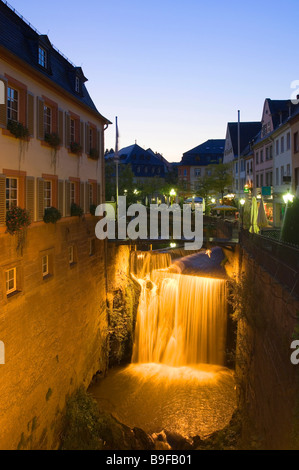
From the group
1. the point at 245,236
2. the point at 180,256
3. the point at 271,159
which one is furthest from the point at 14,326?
the point at 271,159

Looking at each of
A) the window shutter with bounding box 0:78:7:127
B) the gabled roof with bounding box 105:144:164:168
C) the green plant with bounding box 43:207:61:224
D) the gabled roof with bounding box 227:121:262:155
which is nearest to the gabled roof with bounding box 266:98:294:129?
the gabled roof with bounding box 227:121:262:155

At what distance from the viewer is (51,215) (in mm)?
13984

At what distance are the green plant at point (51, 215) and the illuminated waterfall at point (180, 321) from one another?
37.3 ft

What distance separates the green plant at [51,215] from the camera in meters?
13.9

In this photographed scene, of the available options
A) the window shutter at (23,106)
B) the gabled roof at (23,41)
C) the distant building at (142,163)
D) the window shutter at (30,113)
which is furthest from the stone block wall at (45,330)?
the distant building at (142,163)

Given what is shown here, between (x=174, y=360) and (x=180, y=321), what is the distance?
219cm

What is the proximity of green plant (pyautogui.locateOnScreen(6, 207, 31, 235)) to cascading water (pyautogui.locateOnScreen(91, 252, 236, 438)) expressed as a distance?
9841mm

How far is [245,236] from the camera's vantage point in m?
18.5

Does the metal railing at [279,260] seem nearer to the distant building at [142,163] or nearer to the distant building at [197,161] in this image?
the distant building at [197,161]

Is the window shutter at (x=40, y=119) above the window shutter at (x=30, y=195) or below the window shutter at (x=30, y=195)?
above

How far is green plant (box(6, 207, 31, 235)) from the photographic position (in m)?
11.2

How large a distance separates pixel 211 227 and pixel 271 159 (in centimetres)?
1582

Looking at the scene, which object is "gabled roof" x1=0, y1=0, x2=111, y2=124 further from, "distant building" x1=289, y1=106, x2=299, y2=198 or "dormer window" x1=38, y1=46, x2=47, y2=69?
"distant building" x1=289, y1=106, x2=299, y2=198

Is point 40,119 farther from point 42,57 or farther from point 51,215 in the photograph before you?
point 51,215
